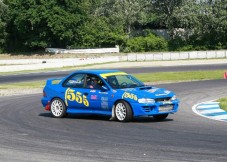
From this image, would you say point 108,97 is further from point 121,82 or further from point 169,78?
point 169,78

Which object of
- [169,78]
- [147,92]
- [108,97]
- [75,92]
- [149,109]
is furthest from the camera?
[169,78]

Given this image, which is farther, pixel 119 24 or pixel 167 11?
pixel 119 24

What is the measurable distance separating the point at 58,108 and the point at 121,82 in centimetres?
211

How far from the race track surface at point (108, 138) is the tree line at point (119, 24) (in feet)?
158

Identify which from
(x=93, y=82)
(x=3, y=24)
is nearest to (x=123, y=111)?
(x=93, y=82)

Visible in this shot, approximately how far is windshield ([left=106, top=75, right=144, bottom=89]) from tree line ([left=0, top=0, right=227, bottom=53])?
48395mm

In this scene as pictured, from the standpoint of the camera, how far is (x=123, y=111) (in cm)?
1475

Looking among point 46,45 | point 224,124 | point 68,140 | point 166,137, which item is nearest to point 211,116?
point 224,124

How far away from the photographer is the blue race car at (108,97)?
1452 cm

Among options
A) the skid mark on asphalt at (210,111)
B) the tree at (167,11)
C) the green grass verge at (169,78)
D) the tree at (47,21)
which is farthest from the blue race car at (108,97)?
the tree at (167,11)

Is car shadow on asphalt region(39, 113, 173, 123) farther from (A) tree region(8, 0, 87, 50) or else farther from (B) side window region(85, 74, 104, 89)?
(A) tree region(8, 0, 87, 50)

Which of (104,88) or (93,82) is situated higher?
(93,82)

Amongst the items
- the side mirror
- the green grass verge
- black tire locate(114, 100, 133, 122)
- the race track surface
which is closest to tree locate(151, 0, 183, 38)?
the green grass verge

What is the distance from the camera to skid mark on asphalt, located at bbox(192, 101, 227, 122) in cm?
1569
